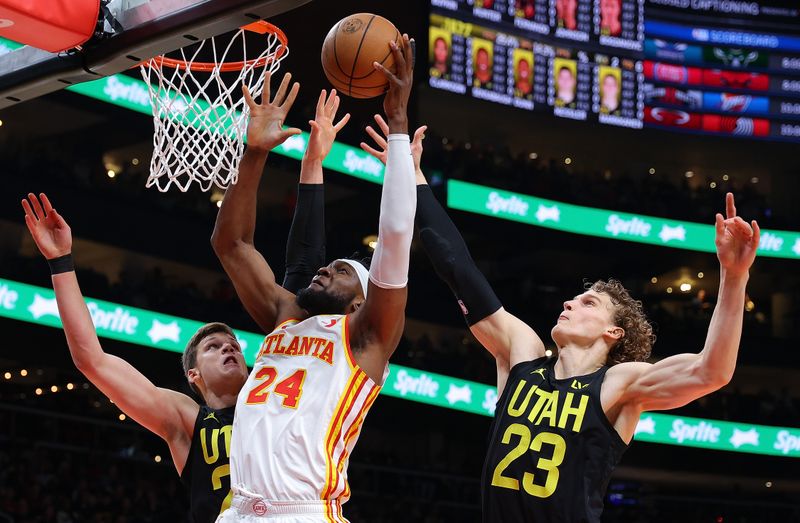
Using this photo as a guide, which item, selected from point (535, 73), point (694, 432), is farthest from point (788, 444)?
point (535, 73)

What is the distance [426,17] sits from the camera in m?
17.4

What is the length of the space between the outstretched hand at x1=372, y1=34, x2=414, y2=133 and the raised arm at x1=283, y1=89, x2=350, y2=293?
617 millimetres

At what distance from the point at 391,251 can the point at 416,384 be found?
13.5 metres

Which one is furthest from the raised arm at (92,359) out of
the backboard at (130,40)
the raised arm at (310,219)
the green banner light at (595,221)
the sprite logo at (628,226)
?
the sprite logo at (628,226)

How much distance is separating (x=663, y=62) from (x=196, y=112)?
49.0 ft

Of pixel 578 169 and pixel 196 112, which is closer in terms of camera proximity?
pixel 196 112

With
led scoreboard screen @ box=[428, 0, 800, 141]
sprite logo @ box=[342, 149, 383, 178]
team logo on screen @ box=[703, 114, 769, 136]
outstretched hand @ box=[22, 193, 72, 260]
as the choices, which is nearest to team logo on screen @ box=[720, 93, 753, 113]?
led scoreboard screen @ box=[428, 0, 800, 141]

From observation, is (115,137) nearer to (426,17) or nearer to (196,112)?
(426,17)

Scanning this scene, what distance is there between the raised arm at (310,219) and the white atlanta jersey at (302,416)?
0.63 metres

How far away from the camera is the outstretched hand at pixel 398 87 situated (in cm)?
389

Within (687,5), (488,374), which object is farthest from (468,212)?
(687,5)

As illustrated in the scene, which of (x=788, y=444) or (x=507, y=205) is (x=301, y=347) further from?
(x=788, y=444)

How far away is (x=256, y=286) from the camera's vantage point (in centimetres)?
422

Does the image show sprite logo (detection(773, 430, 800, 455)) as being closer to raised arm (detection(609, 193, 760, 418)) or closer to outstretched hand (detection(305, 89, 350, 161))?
raised arm (detection(609, 193, 760, 418))
